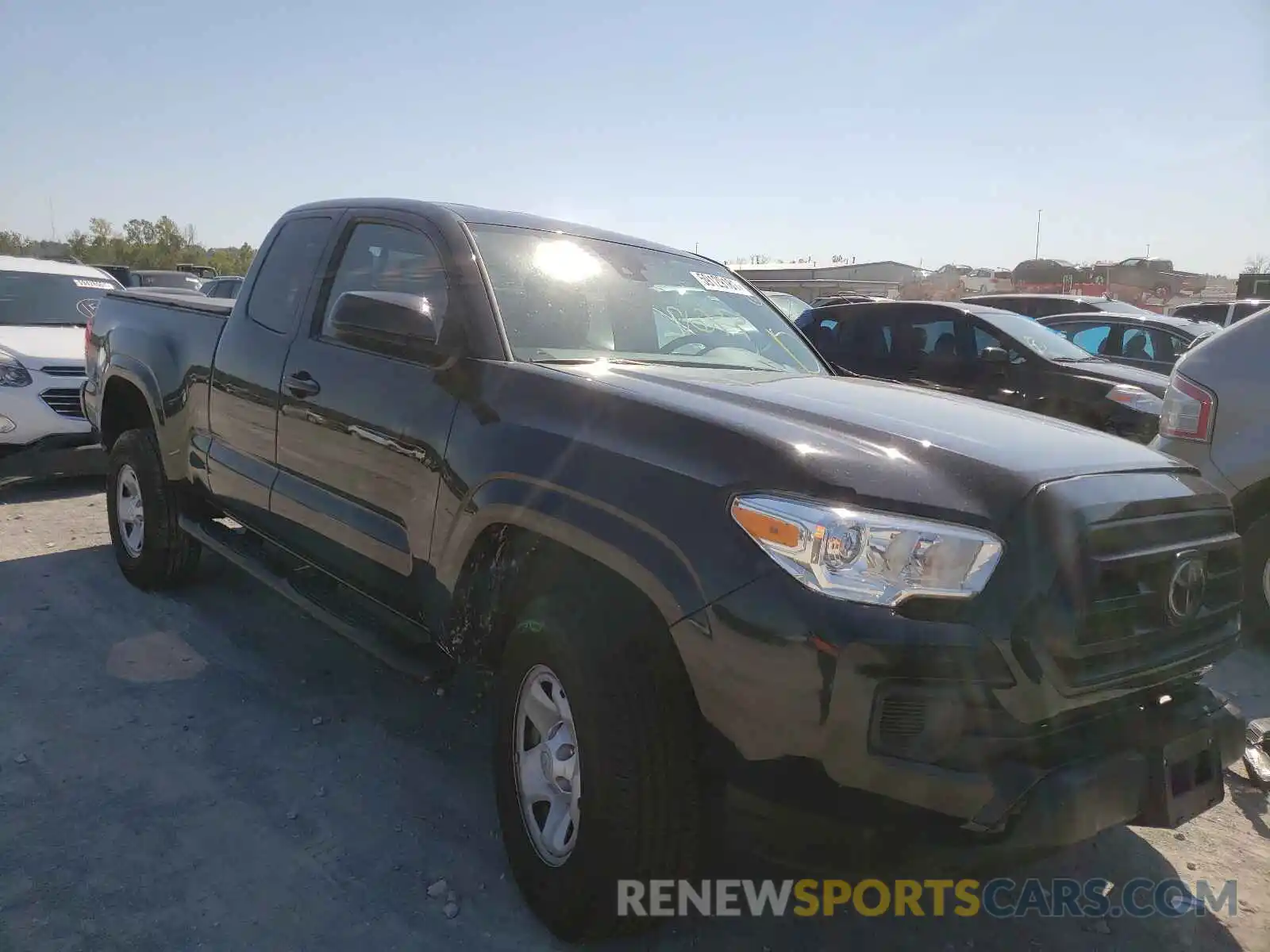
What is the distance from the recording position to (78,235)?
68.0 m

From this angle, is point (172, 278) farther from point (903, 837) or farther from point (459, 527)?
point (903, 837)

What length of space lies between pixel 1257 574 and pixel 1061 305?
27.0 feet

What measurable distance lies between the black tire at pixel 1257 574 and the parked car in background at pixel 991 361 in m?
3.01

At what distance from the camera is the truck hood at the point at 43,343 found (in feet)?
23.9

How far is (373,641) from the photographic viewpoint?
3.10 meters

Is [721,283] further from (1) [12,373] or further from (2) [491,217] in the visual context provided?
(1) [12,373]

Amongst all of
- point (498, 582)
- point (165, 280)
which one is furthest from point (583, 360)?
point (165, 280)

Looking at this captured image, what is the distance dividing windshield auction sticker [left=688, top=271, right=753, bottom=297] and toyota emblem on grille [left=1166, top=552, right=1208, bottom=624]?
216 cm

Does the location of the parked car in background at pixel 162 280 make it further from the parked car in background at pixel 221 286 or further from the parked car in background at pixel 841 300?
the parked car in background at pixel 841 300

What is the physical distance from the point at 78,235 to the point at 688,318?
7832 centimetres

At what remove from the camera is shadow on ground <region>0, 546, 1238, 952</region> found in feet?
8.23

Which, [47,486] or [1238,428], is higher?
[1238,428]

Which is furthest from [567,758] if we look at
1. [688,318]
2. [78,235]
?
[78,235]

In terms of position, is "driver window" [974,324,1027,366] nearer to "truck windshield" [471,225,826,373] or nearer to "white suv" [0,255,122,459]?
"truck windshield" [471,225,826,373]
